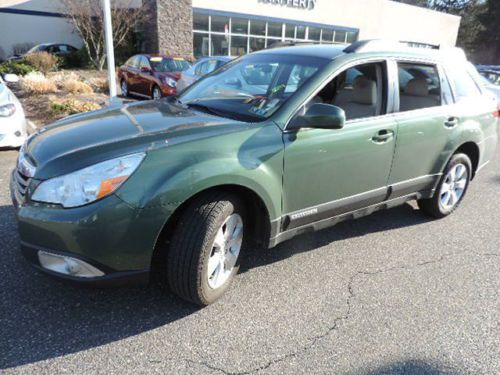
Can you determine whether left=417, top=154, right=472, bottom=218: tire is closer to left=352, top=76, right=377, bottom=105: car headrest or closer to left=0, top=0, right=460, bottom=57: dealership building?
left=352, top=76, right=377, bottom=105: car headrest

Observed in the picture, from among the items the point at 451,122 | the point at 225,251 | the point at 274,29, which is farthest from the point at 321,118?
the point at 274,29

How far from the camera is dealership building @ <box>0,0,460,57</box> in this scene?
68.7 ft

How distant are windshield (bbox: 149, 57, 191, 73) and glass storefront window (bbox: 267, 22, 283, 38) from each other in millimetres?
14437

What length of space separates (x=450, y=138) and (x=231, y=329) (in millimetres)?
2905

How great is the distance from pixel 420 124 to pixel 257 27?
903 inches

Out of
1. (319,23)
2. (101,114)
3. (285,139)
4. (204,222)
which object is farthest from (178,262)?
(319,23)

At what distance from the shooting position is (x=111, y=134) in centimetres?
263

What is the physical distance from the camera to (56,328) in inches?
97.4

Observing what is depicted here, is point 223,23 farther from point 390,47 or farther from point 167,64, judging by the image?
point 390,47

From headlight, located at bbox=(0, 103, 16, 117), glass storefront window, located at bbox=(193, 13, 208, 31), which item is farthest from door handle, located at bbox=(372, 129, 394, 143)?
glass storefront window, located at bbox=(193, 13, 208, 31)

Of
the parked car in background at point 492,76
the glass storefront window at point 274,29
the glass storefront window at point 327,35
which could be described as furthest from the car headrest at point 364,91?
the glass storefront window at point 327,35

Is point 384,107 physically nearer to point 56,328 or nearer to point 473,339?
point 473,339

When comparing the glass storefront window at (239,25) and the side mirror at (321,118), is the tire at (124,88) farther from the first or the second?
the glass storefront window at (239,25)

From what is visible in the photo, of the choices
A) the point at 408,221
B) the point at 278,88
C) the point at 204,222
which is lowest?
the point at 408,221
